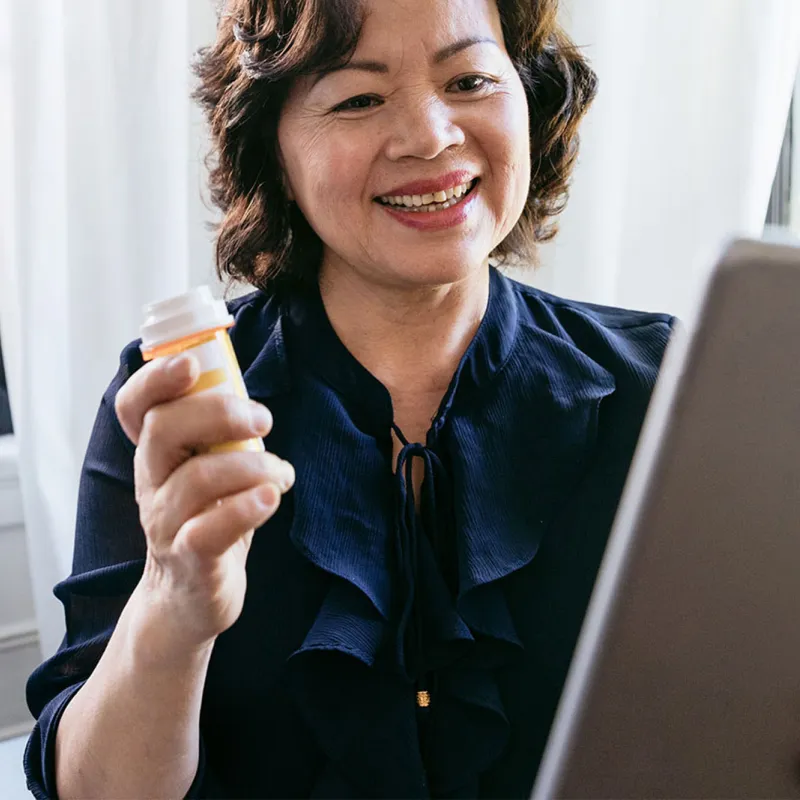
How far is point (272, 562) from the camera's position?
1.12m

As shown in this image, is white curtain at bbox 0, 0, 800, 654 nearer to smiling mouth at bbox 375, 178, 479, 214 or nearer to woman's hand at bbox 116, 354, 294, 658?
smiling mouth at bbox 375, 178, 479, 214

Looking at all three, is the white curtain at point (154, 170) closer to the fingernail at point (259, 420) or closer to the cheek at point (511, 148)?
the cheek at point (511, 148)

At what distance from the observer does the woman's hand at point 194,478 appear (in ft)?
2.28

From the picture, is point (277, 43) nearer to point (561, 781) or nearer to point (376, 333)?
point (376, 333)

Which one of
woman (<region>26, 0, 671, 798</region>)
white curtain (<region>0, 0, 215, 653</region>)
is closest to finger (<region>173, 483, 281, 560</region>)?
woman (<region>26, 0, 671, 798</region>)

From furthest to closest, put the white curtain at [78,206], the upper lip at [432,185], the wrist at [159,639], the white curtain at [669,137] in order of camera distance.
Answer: the white curtain at [669,137] → the white curtain at [78,206] → the upper lip at [432,185] → the wrist at [159,639]

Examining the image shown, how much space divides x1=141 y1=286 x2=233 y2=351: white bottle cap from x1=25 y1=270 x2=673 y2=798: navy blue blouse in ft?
1.48

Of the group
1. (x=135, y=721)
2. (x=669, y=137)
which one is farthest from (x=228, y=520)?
(x=669, y=137)

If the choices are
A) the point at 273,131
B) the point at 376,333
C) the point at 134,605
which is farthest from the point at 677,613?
the point at 273,131

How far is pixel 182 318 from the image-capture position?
687 mm

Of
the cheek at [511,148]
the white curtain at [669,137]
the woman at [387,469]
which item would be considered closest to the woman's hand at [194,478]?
the woman at [387,469]

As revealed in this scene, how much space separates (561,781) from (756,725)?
0.11 m

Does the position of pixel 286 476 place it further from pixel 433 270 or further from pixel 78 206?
pixel 78 206

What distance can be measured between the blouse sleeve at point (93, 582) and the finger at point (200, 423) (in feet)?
1.34
